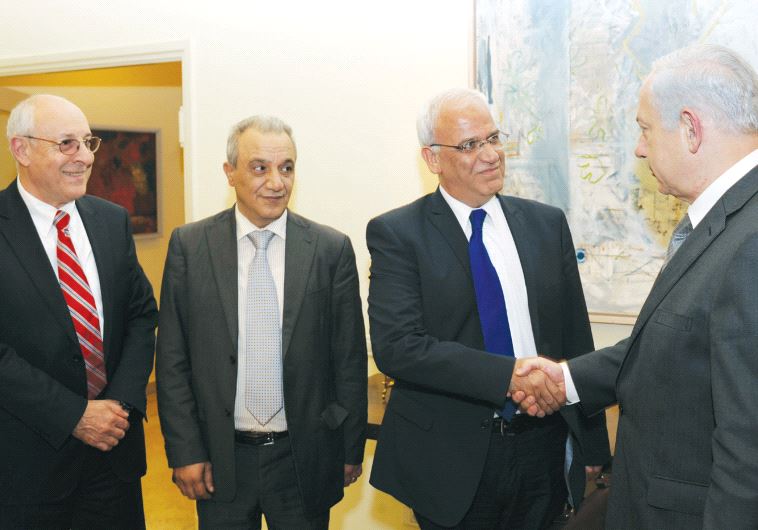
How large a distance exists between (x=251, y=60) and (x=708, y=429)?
112 inches

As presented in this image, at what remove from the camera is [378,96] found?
134 inches

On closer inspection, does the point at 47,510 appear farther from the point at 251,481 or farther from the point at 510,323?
the point at 510,323

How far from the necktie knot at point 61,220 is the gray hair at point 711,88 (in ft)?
5.96

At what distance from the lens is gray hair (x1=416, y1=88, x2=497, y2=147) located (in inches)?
89.9

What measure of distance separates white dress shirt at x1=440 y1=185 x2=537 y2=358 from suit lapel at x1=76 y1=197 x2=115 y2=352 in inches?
43.7

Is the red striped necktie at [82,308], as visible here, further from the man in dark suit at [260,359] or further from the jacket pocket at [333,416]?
the jacket pocket at [333,416]

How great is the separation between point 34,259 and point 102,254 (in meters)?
0.22

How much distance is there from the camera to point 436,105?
231 cm

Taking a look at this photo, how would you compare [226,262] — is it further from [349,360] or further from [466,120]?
[466,120]

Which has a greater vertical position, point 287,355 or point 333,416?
point 287,355

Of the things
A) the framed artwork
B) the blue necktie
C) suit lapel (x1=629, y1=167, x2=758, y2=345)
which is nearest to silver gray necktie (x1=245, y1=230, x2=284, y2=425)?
the blue necktie

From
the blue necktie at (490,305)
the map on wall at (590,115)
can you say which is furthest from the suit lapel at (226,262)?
the map on wall at (590,115)

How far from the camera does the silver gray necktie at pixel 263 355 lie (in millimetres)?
2340

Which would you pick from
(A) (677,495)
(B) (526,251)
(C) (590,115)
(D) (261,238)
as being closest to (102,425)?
(D) (261,238)
